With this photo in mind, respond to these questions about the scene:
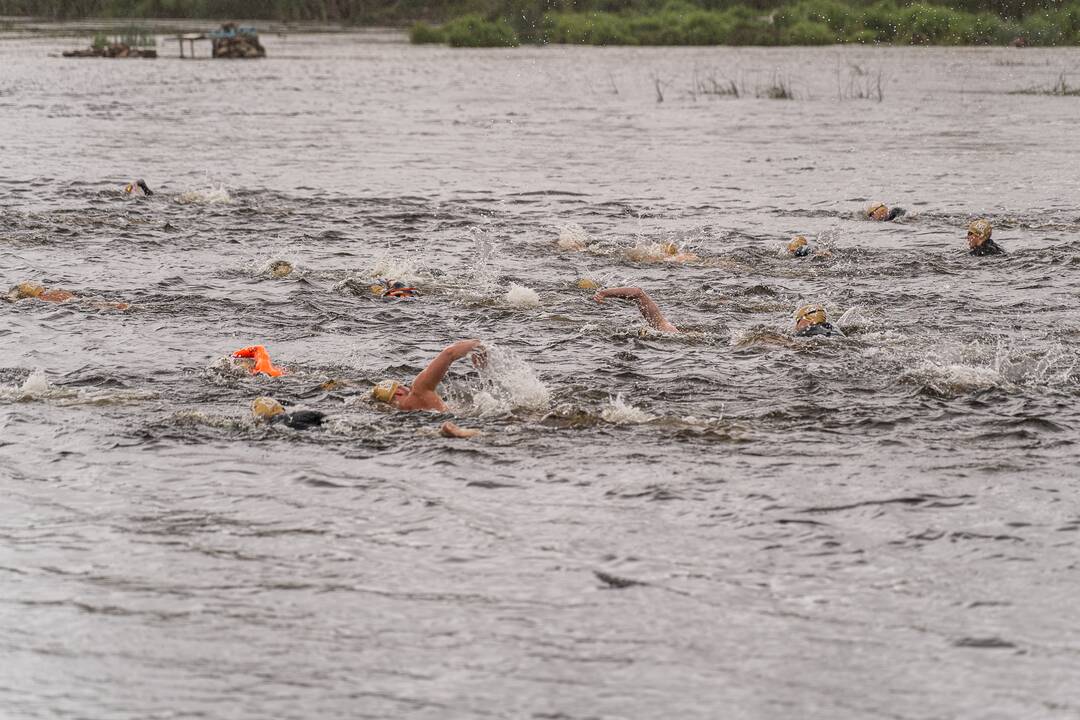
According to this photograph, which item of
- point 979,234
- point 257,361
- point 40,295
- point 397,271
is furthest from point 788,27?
point 257,361

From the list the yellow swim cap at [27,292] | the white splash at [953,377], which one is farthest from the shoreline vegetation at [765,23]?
the yellow swim cap at [27,292]

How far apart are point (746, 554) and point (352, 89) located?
45347 mm

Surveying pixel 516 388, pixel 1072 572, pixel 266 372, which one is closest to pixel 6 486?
pixel 266 372

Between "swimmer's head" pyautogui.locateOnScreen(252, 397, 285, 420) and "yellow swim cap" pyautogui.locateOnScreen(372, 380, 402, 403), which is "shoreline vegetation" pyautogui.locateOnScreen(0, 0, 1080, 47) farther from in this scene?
"swimmer's head" pyautogui.locateOnScreen(252, 397, 285, 420)

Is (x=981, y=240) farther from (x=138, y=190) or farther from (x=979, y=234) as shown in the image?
(x=138, y=190)

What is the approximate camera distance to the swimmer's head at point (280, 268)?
16.3 meters

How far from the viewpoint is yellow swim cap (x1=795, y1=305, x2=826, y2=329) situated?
1262 centimetres

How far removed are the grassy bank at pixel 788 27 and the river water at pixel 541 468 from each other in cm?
4942

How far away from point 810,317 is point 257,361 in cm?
495

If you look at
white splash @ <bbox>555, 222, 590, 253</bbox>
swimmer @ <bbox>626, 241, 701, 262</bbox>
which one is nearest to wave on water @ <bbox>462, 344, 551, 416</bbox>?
swimmer @ <bbox>626, 241, 701, 262</bbox>

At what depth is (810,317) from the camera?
12641 mm

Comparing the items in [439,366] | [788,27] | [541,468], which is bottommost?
[541,468]

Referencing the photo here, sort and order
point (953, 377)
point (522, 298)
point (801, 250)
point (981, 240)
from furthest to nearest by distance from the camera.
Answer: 1. point (801, 250)
2. point (981, 240)
3. point (522, 298)
4. point (953, 377)

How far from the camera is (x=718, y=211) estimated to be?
22.3 meters
